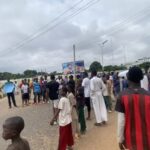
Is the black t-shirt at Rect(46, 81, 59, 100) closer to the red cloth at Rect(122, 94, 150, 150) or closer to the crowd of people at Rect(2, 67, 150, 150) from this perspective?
the crowd of people at Rect(2, 67, 150, 150)

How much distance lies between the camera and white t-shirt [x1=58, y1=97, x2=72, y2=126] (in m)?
8.91

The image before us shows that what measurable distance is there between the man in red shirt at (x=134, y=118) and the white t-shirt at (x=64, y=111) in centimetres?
402

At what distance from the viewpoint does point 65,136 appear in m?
9.03

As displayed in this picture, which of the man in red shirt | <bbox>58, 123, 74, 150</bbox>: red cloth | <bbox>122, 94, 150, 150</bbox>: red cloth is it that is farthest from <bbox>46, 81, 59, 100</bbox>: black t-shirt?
<bbox>122, 94, 150, 150</bbox>: red cloth

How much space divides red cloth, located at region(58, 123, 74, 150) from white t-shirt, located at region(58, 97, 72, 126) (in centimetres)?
12

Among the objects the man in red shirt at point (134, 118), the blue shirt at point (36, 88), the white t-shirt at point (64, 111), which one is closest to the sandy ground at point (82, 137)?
the white t-shirt at point (64, 111)

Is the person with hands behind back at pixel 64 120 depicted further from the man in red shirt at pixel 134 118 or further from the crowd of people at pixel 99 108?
the man in red shirt at pixel 134 118

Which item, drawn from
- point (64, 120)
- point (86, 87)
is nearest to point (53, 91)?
point (86, 87)

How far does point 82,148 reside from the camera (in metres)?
9.76

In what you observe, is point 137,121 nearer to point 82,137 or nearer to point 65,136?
point 65,136

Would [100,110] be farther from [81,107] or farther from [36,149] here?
[36,149]

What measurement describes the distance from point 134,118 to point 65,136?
176 inches

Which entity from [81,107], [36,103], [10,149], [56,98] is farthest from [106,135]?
[36,103]

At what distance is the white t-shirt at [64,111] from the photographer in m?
8.91
